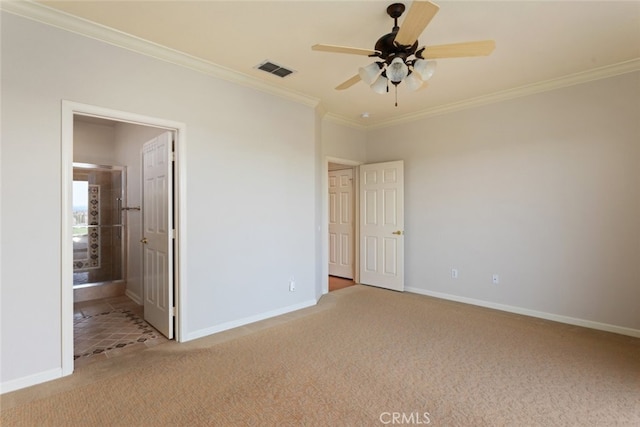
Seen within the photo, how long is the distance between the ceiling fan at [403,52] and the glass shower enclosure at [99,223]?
174 inches

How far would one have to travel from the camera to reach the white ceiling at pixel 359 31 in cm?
236

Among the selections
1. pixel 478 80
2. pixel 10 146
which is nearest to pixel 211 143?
pixel 10 146

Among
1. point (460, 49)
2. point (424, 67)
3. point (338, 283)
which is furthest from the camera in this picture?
point (338, 283)

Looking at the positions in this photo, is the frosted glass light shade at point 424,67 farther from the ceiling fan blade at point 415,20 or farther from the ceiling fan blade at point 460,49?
the ceiling fan blade at point 415,20

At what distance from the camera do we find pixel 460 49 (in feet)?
7.12

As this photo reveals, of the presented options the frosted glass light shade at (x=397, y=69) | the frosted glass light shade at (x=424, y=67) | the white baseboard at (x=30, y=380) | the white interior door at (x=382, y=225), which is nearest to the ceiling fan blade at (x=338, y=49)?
the frosted glass light shade at (x=397, y=69)

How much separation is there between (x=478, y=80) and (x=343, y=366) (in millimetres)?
3434

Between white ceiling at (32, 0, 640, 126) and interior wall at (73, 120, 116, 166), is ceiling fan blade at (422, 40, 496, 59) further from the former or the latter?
interior wall at (73, 120, 116, 166)

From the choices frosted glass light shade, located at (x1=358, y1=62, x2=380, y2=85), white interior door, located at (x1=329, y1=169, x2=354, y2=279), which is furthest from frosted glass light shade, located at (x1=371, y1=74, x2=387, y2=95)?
white interior door, located at (x1=329, y1=169, x2=354, y2=279)

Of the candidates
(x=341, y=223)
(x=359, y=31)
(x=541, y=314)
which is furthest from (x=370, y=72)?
(x=341, y=223)

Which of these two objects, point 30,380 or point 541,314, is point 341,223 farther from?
point 30,380

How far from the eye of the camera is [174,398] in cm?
222

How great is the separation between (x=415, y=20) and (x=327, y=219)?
3482 millimetres

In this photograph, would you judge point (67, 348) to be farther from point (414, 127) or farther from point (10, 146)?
point (414, 127)
